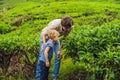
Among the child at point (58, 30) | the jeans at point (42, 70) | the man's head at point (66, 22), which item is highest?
the man's head at point (66, 22)

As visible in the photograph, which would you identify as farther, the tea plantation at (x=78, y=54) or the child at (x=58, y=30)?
the child at (x=58, y=30)

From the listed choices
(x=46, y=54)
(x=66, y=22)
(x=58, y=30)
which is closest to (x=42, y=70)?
(x=46, y=54)

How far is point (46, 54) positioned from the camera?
9195 millimetres

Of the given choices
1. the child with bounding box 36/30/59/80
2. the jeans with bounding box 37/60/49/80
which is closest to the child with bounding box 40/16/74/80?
the child with bounding box 36/30/59/80

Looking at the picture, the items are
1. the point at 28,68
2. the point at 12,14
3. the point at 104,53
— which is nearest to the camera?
the point at 104,53

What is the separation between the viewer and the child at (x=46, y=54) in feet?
29.6

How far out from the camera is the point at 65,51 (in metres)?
9.75

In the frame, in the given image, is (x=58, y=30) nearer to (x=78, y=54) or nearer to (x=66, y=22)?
(x=66, y=22)

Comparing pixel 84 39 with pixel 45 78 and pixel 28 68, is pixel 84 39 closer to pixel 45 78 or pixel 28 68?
pixel 45 78

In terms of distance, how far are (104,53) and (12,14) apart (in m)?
16.5

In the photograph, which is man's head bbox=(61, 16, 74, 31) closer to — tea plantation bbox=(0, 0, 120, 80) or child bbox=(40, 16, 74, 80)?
child bbox=(40, 16, 74, 80)

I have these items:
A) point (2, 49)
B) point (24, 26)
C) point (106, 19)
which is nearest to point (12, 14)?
point (24, 26)

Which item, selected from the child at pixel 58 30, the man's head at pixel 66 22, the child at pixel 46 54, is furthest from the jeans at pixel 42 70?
the man's head at pixel 66 22

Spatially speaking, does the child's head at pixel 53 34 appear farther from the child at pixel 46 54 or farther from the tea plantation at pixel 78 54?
the tea plantation at pixel 78 54
